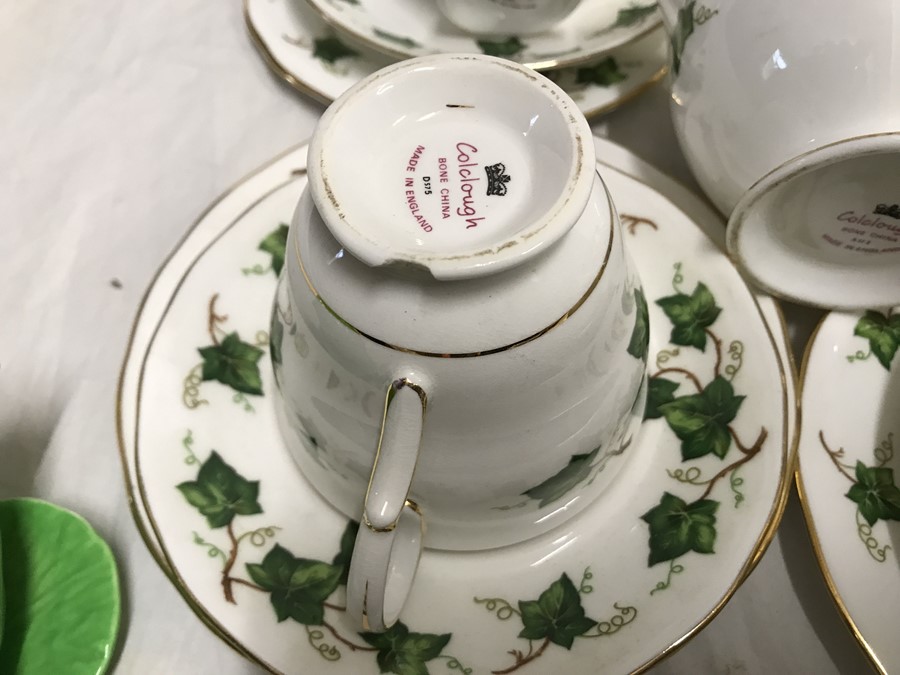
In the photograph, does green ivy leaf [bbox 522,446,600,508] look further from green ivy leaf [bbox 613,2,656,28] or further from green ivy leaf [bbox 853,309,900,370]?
green ivy leaf [bbox 613,2,656,28]

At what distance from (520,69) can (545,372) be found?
19cm

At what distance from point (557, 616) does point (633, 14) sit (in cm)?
62

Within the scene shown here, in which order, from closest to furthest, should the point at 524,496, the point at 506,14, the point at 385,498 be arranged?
1. the point at 385,498
2. the point at 524,496
3. the point at 506,14

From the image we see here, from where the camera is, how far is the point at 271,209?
664 millimetres

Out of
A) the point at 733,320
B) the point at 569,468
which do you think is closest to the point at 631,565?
the point at 569,468

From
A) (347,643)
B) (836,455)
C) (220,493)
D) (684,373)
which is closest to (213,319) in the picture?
(220,493)

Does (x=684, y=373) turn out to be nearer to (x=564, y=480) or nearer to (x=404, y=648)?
(x=564, y=480)

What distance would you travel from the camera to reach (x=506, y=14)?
74 centimetres

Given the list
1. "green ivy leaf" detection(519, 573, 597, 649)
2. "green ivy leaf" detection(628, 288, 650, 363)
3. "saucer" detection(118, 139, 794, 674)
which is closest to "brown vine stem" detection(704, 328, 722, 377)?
"saucer" detection(118, 139, 794, 674)

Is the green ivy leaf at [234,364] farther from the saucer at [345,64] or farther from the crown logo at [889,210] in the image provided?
the crown logo at [889,210]

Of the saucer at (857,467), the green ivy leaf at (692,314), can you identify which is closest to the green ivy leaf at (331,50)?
the green ivy leaf at (692,314)

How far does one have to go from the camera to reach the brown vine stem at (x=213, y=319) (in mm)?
616

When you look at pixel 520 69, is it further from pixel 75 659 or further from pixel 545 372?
pixel 75 659

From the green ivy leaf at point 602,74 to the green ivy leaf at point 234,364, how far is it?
0.46 meters
